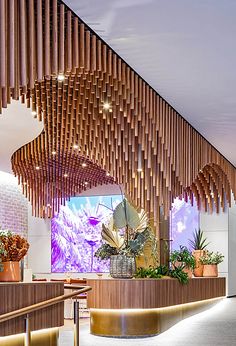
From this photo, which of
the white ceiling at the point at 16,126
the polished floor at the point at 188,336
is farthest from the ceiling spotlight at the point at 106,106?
the polished floor at the point at 188,336

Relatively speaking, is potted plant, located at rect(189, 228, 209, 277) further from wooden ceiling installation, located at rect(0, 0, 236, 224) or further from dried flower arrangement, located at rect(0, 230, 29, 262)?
dried flower arrangement, located at rect(0, 230, 29, 262)

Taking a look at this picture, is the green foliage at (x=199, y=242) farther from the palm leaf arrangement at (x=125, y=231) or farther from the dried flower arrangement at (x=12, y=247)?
the dried flower arrangement at (x=12, y=247)

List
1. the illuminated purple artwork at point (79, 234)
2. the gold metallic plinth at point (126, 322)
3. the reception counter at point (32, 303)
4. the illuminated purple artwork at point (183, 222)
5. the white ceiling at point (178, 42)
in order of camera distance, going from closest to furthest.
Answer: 1. the reception counter at point (32, 303)
2. the white ceiling at point (178, 42)
3. the gold metallic plinth at point (126, 322)
4. the illuminated purple artwork at point (183, 222)
5. the illuminated purple artwork at point (79, 234)

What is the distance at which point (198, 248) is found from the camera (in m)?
17.7

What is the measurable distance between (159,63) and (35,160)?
743 cm

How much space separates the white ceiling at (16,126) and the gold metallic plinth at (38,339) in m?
3.56

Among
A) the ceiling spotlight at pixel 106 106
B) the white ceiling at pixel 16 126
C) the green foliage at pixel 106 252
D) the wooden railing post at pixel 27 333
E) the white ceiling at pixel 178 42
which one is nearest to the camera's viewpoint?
the wooden railing post at pixel 27 333

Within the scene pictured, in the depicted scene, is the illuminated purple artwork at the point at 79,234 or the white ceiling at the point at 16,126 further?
the illuminated purple artwork at the point at 79,234

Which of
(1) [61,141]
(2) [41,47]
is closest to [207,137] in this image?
(1) [61,141]

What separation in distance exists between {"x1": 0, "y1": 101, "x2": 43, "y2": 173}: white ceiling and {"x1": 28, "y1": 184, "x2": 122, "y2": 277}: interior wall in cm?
860

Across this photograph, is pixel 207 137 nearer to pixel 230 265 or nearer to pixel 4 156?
pixel 4 156

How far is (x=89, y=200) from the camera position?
22062 mm

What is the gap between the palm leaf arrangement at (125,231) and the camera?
11094mm

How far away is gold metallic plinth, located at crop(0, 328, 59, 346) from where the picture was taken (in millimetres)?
5777
